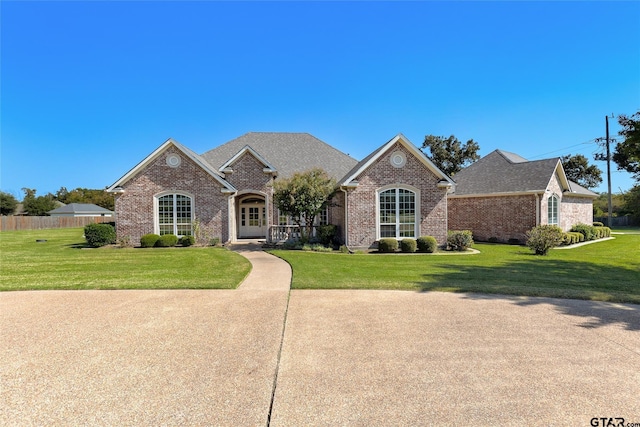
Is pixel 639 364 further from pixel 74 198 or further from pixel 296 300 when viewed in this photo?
pixel 74 198

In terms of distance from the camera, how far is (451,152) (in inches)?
1804

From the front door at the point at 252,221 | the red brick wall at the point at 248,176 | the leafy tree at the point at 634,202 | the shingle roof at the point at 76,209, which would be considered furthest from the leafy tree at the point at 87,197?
the leafy tree at the point at 634,202

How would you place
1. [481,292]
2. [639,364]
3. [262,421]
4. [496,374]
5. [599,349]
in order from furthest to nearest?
[481,292]
[599,349]
[639,364]
[496,374]
[262,421]

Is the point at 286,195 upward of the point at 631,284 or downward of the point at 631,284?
upward

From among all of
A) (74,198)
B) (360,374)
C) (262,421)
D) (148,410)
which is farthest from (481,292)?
(74,198)

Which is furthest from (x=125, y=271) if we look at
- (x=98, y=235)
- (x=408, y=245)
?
(x=408, y=245)

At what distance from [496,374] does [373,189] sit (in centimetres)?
1309

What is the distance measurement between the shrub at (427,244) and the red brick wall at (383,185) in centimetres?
72

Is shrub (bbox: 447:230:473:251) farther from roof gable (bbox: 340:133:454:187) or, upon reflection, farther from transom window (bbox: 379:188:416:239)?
roof gable (bbox: 340:133:454:187)

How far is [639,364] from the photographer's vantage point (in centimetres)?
411

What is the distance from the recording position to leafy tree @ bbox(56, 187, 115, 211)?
7700 cm

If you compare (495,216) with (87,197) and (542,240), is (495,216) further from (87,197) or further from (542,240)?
(87,197)

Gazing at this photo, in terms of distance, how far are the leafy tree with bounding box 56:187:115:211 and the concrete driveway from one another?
267 feet

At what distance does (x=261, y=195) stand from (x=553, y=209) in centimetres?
1905
